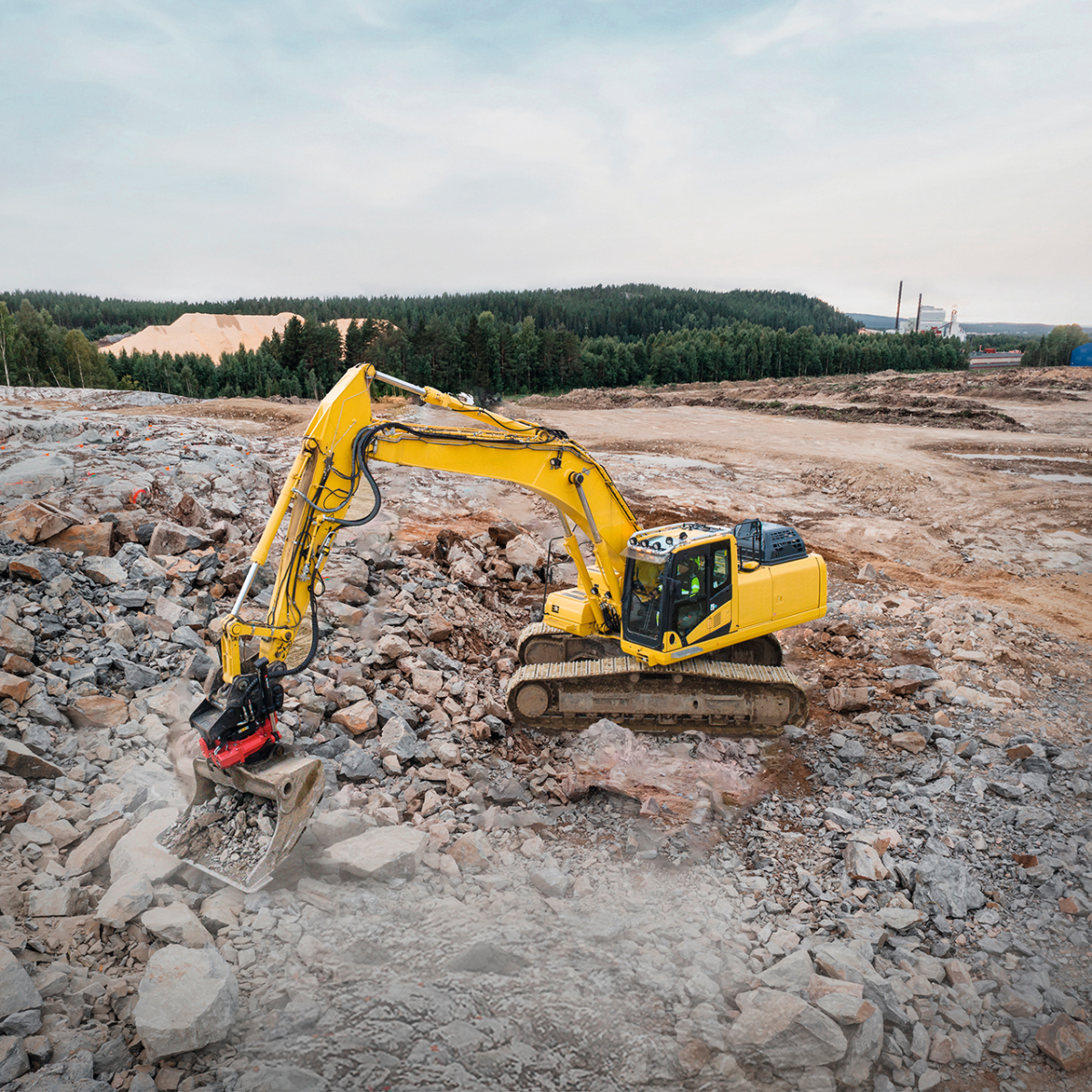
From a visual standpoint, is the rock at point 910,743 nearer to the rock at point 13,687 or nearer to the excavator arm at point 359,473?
the excavator arm at point 359,473

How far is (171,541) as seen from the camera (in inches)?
382

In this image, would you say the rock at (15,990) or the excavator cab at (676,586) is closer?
the rock at (15,990)

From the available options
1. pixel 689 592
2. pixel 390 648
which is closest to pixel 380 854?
pixel 390 648

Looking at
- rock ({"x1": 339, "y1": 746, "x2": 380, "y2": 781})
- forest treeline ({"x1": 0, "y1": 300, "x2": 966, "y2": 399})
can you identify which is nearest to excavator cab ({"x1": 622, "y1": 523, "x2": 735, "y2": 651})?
rock ({"x1": 339, "y1": 746, "x2": 380, "y2": 781})

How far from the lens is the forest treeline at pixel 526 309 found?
389 feet

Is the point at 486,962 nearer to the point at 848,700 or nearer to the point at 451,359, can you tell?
the point at 848,700

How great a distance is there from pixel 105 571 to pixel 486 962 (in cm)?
652

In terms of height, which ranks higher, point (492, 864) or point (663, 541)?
point (663, 541)

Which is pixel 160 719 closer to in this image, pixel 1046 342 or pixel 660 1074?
pixel 660 1074

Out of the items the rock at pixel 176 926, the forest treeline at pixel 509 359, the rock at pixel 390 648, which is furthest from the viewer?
the forest treeline at pixel 509 359

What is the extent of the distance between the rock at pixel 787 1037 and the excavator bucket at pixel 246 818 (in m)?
3.38

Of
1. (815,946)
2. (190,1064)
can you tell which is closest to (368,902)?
(190,1064)

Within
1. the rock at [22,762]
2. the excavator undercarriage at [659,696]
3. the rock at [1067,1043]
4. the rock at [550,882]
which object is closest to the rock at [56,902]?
the rock at [22,762]

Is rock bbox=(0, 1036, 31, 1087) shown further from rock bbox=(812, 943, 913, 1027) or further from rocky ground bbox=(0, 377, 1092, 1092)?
rock bbox=(812, 943, 913, 1027)
